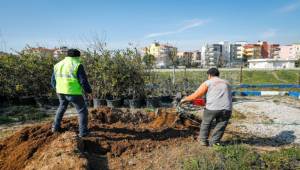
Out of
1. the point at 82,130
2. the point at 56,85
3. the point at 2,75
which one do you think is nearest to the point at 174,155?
the point at 82,130

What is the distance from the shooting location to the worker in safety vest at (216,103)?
17.6 ft

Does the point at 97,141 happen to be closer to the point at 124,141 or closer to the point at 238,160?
the point at 124,141

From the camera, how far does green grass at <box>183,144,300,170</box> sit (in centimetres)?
407

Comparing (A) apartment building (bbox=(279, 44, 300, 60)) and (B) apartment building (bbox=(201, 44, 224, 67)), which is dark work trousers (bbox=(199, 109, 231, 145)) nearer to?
(B) apartment building (bbox=(201, 44, 224, 67))

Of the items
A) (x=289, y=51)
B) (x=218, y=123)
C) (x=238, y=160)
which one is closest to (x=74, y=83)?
(x=218, y=123)

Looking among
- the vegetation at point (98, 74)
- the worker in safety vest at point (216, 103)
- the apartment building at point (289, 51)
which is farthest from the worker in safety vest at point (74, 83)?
the apartment building at point (289, 51)

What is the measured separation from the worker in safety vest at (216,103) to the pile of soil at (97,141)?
640 mm

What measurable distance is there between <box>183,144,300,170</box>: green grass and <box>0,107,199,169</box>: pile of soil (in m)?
1.20

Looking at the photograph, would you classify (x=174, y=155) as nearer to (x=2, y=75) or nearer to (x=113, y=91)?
(x=113, y=91)

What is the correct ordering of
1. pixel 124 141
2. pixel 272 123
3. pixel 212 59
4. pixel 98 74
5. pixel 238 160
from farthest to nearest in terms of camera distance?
1. pixel 212 59
2. pixel 98 74
3. pixel 272 123
4. pixel 124 141
5. pixel 238 160

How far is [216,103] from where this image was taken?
5.39m

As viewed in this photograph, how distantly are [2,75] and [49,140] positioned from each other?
7.28 meters

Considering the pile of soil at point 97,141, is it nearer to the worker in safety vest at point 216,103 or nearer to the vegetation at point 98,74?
the worker in safety vest at point 216,103

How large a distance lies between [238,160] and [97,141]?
2.46m
